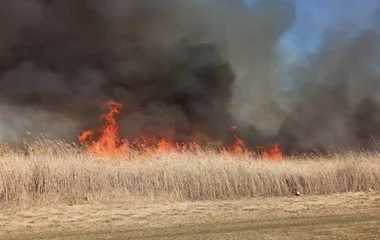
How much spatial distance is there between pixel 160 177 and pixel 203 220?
155 inches

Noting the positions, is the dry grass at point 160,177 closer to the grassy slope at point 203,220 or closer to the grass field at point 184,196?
the grass field at point 184,196

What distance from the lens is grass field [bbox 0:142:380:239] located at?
720 cm

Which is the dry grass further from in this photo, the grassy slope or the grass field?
the grassy slope

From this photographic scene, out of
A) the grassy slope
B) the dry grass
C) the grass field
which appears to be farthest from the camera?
the dry grass

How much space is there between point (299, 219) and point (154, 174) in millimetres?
5121

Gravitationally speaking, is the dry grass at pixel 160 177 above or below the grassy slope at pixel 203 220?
above

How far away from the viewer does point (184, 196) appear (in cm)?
1197

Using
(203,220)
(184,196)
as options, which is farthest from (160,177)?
(203,220)

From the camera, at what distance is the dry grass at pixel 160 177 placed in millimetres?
10984

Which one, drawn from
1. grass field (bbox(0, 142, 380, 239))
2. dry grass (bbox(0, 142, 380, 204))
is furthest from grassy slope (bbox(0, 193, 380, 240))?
dry grass (bbox(0, 142, 380, 204))

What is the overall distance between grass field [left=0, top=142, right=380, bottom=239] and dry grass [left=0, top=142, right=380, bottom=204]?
0.03 meters

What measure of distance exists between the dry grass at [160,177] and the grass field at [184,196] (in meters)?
0.03

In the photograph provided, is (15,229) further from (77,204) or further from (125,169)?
(125,169)

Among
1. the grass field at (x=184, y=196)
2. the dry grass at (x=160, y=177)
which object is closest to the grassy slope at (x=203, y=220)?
the grass field at (x=184, y=196)
